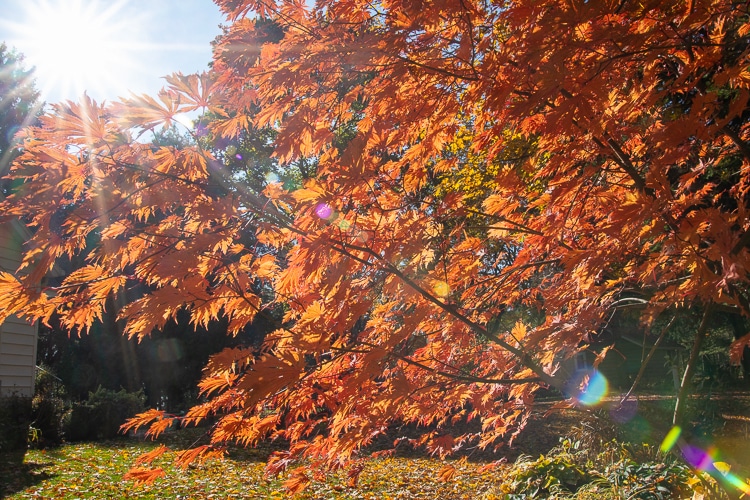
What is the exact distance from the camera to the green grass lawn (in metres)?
6.79

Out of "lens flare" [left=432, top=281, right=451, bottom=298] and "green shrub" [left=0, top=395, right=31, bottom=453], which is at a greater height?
"lens flare" [left=432, top=281, right=451, bottom=298]

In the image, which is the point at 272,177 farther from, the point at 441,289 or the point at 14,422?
the point at 441,289

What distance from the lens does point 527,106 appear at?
185 centimetres

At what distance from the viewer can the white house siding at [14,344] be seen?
970 centimetres

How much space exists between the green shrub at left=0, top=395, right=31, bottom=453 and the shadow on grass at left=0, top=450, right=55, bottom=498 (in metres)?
0.25

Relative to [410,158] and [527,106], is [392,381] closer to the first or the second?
[410,158]

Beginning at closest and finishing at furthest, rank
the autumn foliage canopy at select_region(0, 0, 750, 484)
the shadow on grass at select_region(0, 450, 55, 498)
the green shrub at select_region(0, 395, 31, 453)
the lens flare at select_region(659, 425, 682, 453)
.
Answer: the autumn foliage canopy at select_region(0, 0, 750, 484) → the lens flare at select_region(659, 425, 682, 453) → the shadow on grass at select_region(0, 450, 55, 498) → the green shrub at select_region(0, 395, 31, 453)

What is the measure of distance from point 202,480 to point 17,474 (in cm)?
253

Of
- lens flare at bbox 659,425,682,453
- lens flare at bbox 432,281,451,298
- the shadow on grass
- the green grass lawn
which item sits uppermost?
lens flare at bbox 432,281,451,298

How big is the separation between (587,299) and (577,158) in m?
0.84

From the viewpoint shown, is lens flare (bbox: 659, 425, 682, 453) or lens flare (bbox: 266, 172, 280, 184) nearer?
lens flare (bbox: 659, 425, 682, 453)

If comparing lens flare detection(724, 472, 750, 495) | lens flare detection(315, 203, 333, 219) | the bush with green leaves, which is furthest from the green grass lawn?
lens flare detection(315, 203, 333, 219)

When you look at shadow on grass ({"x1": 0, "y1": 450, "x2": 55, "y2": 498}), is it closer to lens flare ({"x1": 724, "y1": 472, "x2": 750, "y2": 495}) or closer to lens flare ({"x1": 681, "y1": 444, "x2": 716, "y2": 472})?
lens flare ({"x1": 681, "y1": 444, "x2": 716, "y2": 472})

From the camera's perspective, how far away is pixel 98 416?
1219cm
